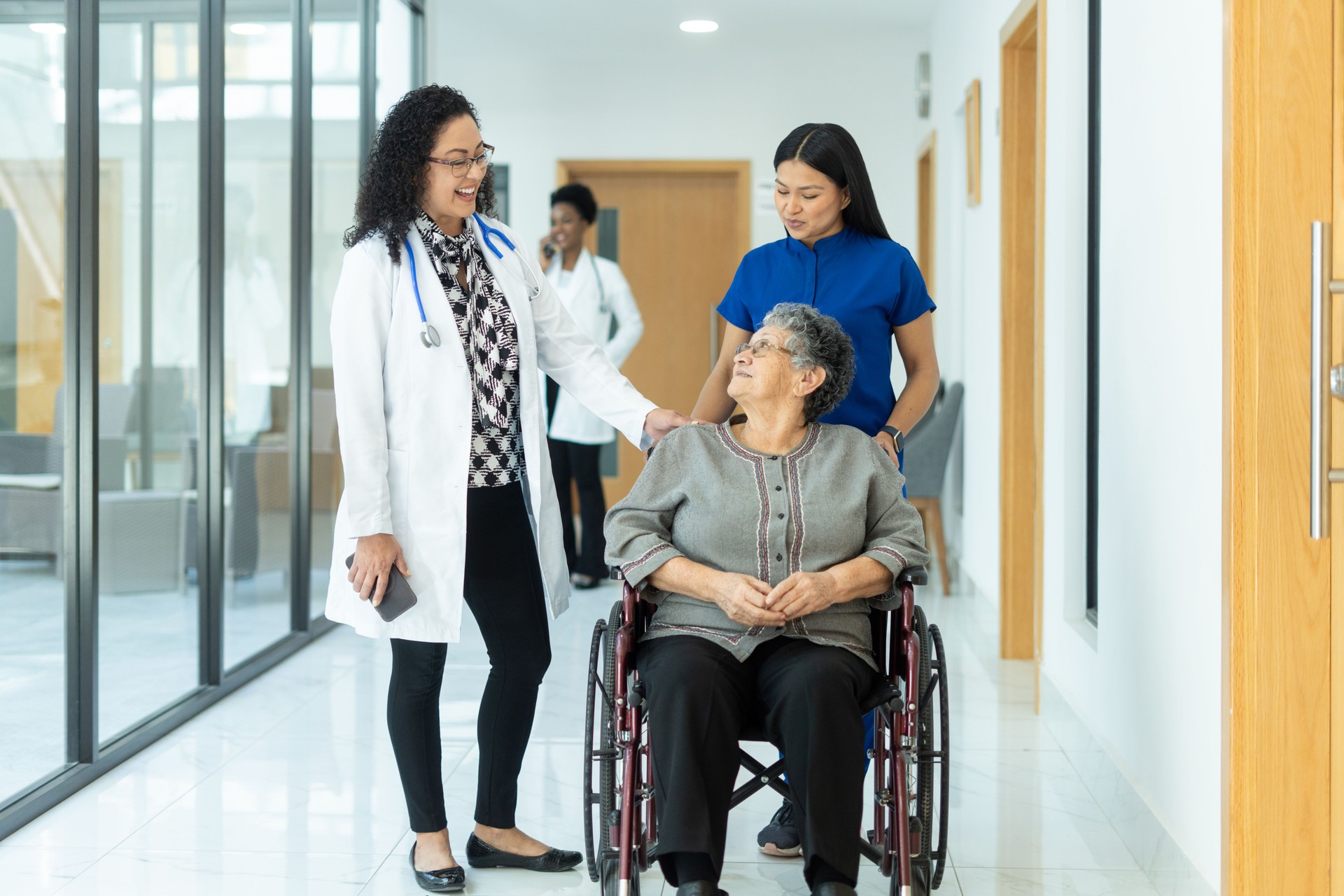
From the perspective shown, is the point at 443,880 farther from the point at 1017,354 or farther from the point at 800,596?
the point at 1017,354

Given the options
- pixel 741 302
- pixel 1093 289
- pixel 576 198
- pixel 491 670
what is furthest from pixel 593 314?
pixel 491 670

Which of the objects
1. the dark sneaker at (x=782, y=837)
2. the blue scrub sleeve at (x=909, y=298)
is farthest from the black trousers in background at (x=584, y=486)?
the blue scrub sleeve at (x=909, y=298)

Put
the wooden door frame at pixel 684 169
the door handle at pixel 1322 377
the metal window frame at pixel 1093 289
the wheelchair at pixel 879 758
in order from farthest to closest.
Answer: the wooden door frame at pixel 684 169 → the metal window frame at pixel 1093 289 → the wheelchair at pixel 879 758 → the door handle at pixel 1322 377

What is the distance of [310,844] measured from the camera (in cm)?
248

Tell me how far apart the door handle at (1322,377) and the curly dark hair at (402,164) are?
134 centimetres

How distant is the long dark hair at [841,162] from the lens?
2.23m

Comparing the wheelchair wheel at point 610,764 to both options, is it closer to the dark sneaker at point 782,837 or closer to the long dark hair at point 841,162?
the dark sneaker at point 782,837

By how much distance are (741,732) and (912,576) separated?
380 millimetres

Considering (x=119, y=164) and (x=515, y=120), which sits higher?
(x=515, y=120)

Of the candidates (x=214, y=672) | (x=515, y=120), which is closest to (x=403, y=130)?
(x=214, y=672)

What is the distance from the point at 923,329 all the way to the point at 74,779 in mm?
2104

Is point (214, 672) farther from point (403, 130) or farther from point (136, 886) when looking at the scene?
point (403, 130)

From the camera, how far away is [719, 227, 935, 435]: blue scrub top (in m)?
2.29

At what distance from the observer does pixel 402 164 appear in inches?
82.6
